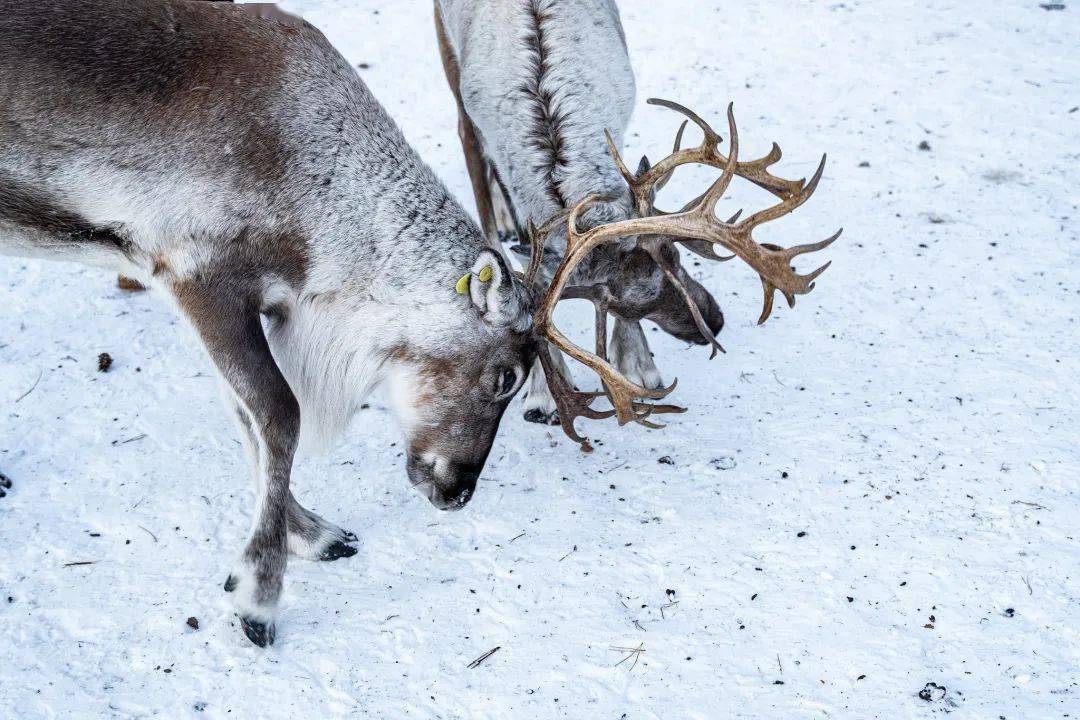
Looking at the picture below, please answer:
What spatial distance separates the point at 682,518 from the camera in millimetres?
3717

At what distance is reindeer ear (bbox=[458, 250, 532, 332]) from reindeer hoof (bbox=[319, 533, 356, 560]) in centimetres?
97

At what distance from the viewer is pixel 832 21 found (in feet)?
23.2

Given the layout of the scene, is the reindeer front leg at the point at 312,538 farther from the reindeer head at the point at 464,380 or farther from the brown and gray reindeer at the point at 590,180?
the brown and gray reindeer at the point at 590,180

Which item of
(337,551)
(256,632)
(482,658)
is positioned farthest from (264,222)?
(482,658)

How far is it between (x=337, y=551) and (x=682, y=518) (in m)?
1.27

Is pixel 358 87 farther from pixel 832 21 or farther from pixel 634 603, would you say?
pixel 832 21

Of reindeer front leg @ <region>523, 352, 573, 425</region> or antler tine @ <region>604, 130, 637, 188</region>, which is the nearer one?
antler tine @ <region>604, 130, 637, 188</region>

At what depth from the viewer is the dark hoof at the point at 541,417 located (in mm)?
4309

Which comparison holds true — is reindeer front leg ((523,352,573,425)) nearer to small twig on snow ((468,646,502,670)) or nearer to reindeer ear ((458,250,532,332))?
reindeer ear ((458,250,532,332))

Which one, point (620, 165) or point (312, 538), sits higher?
point (620, 165)

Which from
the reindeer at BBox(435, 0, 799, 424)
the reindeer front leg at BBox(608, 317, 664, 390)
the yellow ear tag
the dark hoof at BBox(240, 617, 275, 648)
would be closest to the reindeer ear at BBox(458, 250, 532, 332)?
the yellow ear tag

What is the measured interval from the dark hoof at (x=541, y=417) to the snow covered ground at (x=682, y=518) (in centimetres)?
7

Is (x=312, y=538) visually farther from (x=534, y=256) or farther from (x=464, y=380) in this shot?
(x=534, y=256)

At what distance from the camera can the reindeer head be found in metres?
3.42
